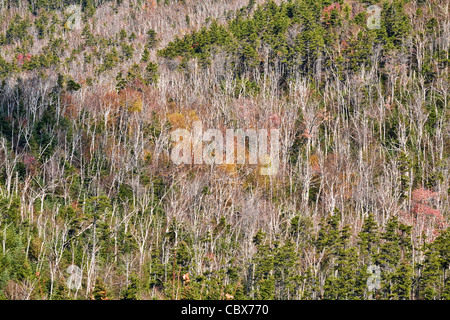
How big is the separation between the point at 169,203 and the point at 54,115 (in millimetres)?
16363

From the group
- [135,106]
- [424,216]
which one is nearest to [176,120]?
[135,106]

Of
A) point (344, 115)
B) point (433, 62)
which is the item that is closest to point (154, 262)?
point (344, 115)

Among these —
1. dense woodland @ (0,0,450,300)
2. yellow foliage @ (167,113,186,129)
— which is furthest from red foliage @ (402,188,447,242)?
yellow foliage @ (167,113,186,129)

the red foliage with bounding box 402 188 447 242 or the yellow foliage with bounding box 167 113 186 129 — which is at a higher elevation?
the yellow foliage with bounding box 167 113 186 129

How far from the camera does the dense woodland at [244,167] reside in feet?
97.1

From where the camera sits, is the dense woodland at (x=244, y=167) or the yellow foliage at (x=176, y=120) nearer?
the dense woodland at (x=244, y=167)

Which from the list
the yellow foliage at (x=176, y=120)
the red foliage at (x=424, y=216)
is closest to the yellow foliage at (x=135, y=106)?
the yellow foliage at (x=176, y=120)

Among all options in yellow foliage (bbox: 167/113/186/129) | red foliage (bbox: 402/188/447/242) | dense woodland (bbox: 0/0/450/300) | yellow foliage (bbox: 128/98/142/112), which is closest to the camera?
dense woodland (bbox: 0/0/450/300)

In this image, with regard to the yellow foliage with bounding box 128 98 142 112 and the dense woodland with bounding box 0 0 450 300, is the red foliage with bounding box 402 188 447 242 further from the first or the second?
the yellow foliage with bounding box 128 98 142 112

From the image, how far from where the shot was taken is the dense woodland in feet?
97.1

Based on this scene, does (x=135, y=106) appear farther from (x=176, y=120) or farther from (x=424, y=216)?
(x=424, y=216)

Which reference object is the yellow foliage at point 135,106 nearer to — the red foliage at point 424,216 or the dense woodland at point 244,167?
the dense woodland at point 244,167

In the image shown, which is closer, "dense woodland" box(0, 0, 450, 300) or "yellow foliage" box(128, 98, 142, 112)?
"dense woodland" box(0, 0, 450, 300)
